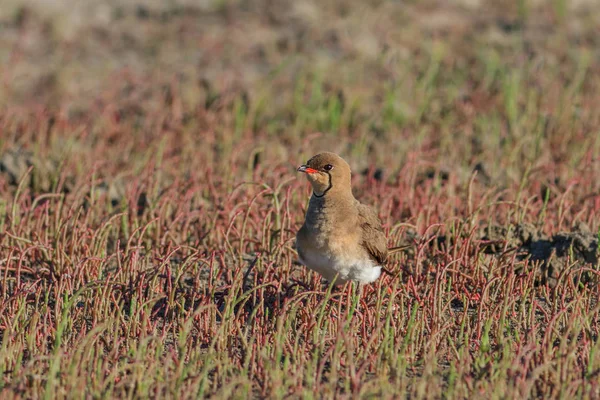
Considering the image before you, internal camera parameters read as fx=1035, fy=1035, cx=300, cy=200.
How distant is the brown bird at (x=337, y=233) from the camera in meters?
5.60

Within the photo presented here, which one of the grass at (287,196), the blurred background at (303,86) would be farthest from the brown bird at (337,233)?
the blurred background at (303,86)

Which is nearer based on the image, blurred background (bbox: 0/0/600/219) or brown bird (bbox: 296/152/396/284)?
brown bird (bbox: 296/152/396/284)

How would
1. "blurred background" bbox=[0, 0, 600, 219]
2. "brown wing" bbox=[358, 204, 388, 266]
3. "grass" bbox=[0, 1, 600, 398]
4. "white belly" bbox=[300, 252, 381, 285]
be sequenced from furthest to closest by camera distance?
"blurred background" bbox=[0, 0, 600, 219] < "brown wing" bbox=[358, 204, 388, 266] < "white belly" bbox=[300, 252, 381, 285] < "grass" bbox=[0, 1, 600, 398]

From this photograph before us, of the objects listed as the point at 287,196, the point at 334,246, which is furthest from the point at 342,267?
the point at 287,196

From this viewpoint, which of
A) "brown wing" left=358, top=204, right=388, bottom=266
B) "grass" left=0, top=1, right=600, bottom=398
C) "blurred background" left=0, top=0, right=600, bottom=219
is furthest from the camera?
"blurred background" left=0, top=0, right=600, bottom=219

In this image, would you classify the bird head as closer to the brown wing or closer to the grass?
the brown wing

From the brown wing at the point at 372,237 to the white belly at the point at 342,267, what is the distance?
6 centimetres

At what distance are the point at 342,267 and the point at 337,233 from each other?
19 cm

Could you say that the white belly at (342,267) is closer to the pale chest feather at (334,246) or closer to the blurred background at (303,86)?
the pale chest feather at (334,246)

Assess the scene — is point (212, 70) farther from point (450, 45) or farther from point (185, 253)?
point (185, 253)

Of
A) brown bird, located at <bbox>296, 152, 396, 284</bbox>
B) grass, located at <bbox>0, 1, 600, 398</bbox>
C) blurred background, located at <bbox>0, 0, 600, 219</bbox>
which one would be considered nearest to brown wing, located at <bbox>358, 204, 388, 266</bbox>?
brown bird, located at <bbox>296, 152, 396, 284</bbox>

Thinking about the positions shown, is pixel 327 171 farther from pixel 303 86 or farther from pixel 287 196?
pixel 303 86

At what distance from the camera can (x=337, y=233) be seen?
5.64 meters

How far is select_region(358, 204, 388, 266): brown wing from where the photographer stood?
5754 millimetres
